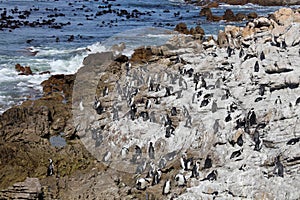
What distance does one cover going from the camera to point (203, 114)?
51.8 feet

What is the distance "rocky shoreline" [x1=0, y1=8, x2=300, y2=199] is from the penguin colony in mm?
42

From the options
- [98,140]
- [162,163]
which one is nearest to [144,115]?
[98,140]

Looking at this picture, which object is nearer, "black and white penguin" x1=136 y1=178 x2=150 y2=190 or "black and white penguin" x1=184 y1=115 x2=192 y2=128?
"black and white penguin" x1=136 y1=178 x2=150 y2=190

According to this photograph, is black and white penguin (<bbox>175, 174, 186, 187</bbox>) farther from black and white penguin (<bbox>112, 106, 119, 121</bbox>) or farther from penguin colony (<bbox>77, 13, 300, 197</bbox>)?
black and white penguin (<bbox>112, 106, 119, 121</bbox>)

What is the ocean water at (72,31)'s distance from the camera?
27347 millimetres

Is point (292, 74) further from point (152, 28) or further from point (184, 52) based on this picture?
point (152, 28)

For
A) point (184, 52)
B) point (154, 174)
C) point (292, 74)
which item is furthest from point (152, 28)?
point (154, 174)

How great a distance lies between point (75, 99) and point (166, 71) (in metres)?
4.83

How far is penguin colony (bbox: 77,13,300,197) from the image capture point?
1292 centimetres

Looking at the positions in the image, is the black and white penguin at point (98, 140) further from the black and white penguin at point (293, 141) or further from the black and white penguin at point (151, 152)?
the black and white penguin at point (293, 141)

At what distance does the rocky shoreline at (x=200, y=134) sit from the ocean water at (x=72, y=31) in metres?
5.81

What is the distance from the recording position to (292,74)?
15.8 metres

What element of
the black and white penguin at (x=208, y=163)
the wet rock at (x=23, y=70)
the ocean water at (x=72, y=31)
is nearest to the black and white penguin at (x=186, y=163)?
the black and white penguin at (x=208, y=163)

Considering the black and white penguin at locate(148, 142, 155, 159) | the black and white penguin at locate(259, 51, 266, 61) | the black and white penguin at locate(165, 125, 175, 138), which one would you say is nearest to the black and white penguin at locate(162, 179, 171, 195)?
the black and white penguin at locate(148, 142, 155, 159)
